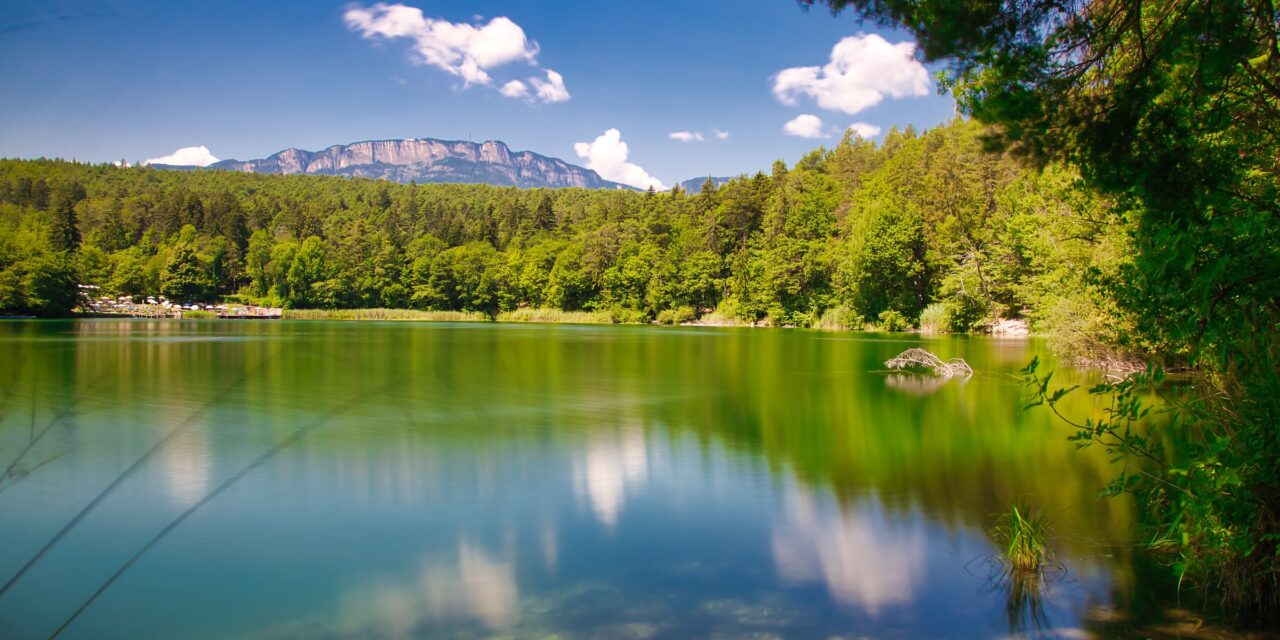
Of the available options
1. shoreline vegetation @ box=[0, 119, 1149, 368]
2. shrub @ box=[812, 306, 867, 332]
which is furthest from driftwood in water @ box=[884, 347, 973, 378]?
shrub @ box=[812, 306, 867, 332]

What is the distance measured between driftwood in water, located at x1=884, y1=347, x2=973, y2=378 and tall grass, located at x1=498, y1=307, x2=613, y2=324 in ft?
188

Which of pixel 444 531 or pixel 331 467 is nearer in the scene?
pixel 444 531

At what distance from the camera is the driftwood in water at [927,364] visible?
2284 centimetres

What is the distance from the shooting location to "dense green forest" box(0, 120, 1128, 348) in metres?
54.5

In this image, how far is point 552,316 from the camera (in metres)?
85.1

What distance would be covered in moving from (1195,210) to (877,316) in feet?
179

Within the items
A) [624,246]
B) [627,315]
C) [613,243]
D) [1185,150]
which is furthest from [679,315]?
Result: [1185,150]

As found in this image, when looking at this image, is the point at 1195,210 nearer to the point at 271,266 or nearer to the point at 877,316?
the point at 877,316

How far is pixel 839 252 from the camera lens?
2431 inches

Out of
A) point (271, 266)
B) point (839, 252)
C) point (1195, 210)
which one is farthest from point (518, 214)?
point (1195, 210)

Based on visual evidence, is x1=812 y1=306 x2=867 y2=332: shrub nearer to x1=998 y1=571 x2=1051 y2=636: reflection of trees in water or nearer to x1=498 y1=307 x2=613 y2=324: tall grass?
x1=498 y1=307 x2=613 y2=324: tall grass

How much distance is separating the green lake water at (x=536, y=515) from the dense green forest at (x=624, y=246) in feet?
46.5

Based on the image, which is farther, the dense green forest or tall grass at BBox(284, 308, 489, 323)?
tall grass at BBox(284, 308, 489, 323)

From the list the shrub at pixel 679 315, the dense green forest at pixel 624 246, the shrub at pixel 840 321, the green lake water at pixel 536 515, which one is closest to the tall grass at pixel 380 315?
the dense green forest at pixel 624 246
